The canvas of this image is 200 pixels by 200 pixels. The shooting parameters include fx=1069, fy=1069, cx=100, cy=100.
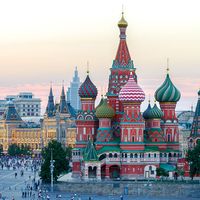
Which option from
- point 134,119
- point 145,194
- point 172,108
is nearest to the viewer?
point 145,194

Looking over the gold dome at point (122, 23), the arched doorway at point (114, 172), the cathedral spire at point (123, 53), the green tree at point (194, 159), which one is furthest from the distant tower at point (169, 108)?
the green tree at point (194, 159)

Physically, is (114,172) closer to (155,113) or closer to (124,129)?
(124,129)

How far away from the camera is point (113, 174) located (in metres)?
141

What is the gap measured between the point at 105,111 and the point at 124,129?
4689 mm

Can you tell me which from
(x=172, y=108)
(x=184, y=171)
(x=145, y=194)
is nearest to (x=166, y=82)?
(x=172, y=108)

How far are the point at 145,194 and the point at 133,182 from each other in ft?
9.95

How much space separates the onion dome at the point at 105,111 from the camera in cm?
14238

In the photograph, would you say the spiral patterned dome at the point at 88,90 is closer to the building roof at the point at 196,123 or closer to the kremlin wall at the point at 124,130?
the kremlin wall at the point at 124,130

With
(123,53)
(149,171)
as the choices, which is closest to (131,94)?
(123,53)

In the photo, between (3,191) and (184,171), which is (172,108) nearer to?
(184,171)

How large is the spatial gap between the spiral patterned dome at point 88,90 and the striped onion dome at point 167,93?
29.0 feet

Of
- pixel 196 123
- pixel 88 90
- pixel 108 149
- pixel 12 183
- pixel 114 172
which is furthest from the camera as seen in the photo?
pixel 12 183

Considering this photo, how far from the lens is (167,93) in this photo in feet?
486

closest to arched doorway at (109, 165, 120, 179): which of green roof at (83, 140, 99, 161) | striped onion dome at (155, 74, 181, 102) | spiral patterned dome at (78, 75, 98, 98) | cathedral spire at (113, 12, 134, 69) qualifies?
green roof at (83, 140, 99, 161)
